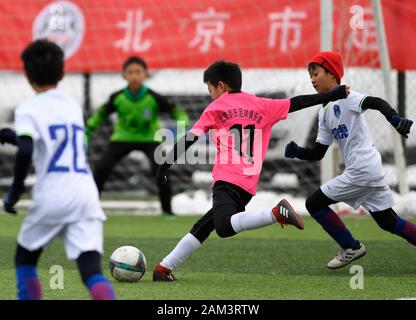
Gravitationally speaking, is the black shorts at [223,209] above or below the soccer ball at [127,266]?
above

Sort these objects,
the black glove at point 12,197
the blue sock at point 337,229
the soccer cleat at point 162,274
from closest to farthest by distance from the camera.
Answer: the black glove at point 12,197
the soccer cleat at point 162,274
the blue sock at point 337,229

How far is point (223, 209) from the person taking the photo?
6.86 meters

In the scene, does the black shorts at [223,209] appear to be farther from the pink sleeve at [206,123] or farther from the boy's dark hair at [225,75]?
the boy's dark hair at [225,75]

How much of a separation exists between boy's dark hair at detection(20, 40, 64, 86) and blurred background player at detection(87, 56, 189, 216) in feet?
22.8

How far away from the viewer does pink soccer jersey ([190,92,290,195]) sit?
693 centimetres

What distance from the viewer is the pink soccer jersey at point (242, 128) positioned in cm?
693

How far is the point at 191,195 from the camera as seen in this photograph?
14.7 m

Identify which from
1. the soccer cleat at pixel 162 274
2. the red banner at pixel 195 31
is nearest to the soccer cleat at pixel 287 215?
the soccer cleat at pixel 162 274

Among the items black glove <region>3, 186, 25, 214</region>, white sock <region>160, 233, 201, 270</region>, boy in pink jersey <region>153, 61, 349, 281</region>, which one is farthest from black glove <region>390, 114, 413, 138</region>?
black glove <region>3, 186, 25, 214</region>

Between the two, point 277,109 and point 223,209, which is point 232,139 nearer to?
point 277,109

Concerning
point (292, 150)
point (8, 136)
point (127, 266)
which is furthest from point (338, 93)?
point (8, 136)

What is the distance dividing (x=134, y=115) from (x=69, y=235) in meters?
7.40
